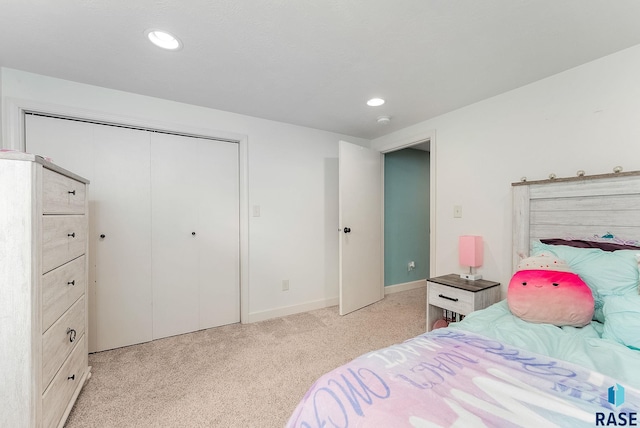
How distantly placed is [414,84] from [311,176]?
4.98 feet

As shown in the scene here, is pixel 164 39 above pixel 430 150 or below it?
above

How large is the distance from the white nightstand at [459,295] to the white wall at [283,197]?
1.29 m

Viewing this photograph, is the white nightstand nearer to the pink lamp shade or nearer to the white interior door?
the pink lamp shade

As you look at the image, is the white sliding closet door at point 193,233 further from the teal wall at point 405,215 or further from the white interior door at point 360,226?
the teal wall at point 405,215

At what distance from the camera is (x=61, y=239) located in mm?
1422

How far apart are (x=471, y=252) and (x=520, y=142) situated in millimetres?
959

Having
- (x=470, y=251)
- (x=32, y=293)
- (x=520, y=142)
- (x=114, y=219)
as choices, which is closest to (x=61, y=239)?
(x=32, y=293)

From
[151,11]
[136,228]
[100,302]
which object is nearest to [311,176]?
[136,228]

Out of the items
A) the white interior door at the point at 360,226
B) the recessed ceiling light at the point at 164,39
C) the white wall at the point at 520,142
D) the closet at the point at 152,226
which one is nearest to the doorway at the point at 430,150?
the white wall at the point at 520,142

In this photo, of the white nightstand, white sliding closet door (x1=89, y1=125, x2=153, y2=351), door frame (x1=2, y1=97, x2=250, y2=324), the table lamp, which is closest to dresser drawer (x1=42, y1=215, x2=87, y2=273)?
white sliding closet door (x1=89, y1=125, x2=153, y2=351)

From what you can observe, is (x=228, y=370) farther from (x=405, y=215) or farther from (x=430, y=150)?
(x=405, y=215)

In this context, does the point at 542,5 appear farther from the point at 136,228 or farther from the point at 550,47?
the point at 136,228

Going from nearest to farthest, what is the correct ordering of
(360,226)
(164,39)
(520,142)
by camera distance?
(164,39) < (520,142) < (360,226)

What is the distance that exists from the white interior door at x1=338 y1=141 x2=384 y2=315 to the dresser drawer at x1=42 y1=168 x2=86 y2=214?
85.3 inches
